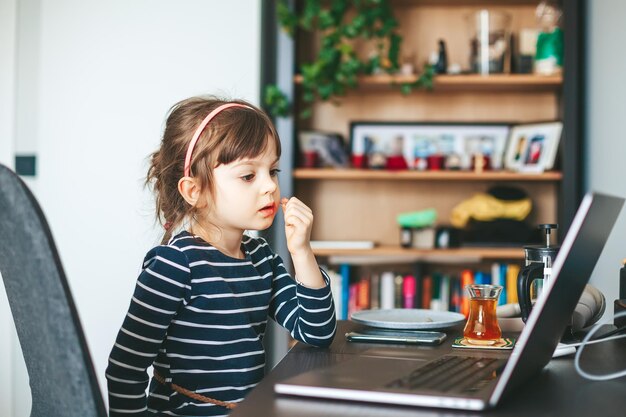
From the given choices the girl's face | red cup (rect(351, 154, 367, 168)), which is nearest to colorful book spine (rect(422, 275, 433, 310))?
red cup (rect(351, 154, 367, 168))

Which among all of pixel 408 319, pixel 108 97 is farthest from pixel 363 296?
pixel 408 319

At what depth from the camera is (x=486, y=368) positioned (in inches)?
39.5

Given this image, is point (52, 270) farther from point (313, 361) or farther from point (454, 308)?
point (454, 308)

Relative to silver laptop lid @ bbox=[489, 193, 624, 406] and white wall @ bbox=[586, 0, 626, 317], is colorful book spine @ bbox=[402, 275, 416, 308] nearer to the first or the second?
white wall @ bbox=[586, 0, 626, 317]

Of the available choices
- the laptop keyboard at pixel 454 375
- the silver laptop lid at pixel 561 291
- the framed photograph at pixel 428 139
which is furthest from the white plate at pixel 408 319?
the framed photograph at pixel 428 139

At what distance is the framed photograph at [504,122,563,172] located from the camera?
308cm

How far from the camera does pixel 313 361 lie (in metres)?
1.11

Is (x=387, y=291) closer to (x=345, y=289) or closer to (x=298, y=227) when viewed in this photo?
(x=345, y=289)

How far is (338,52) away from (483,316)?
1.99 m

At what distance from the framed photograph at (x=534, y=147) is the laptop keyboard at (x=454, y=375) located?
7.11 feet

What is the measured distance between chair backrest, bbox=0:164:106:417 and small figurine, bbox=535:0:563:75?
2731 millimetres

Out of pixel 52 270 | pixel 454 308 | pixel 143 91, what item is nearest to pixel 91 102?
pixel 143 91

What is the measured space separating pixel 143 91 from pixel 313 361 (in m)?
2.22

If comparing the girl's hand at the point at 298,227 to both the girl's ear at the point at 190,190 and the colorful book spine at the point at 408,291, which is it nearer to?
the girl's ear at the point at 190,190
